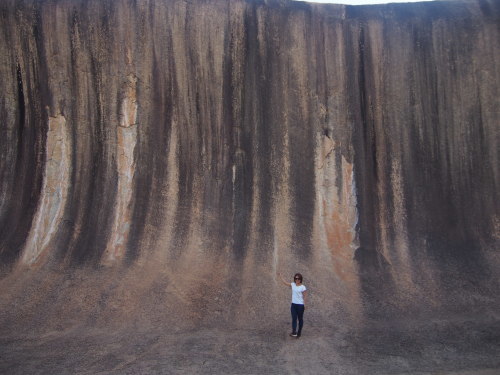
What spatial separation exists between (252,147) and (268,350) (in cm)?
403

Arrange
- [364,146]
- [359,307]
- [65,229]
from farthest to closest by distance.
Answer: [364,146], [65,229], [359,307]

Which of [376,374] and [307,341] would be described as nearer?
[376,374]

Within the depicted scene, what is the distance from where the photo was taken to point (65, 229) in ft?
33.2

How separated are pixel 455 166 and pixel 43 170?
7224 millimetres

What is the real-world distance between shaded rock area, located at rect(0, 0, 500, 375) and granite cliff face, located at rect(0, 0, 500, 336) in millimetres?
25

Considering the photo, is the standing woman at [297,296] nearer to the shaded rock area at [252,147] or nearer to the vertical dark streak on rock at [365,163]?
the shaded rock area at [252,147]

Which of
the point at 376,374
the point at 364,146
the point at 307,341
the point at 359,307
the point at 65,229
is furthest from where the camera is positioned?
the point at 364,146

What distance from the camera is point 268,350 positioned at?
25.4ft

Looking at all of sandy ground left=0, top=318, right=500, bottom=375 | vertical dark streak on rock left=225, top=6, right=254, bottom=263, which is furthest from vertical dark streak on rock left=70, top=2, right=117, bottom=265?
sandy ground left=0, top=318, right=500, bottom=375

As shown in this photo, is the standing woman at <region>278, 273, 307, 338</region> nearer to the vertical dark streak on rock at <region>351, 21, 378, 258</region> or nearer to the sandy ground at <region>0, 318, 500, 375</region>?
the sandy ground at <region>0, 318, 500, 375</region>

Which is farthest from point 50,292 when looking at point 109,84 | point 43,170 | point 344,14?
point 344,14

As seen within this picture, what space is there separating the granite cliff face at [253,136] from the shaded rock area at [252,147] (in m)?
0.02

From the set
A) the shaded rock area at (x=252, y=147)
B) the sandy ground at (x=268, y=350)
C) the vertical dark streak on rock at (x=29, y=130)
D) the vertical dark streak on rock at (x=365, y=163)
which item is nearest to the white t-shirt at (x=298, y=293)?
the sandy ground at (x=268, y=350)

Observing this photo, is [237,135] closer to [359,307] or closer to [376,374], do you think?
[359,307]
